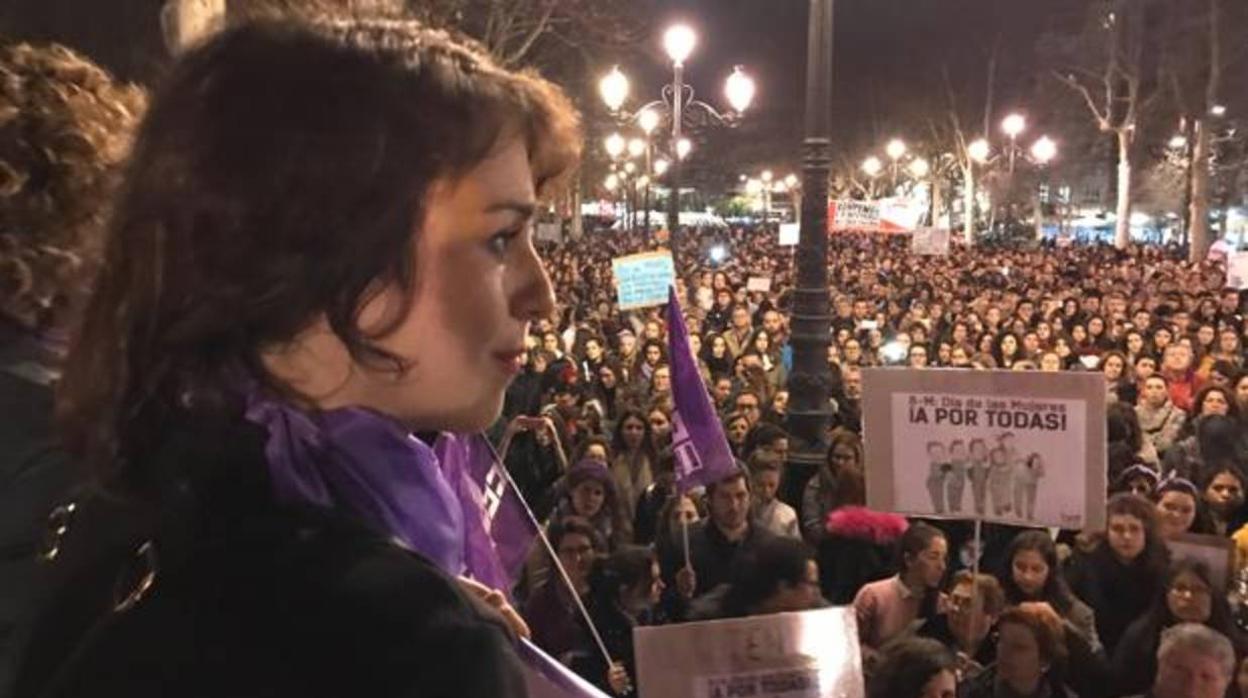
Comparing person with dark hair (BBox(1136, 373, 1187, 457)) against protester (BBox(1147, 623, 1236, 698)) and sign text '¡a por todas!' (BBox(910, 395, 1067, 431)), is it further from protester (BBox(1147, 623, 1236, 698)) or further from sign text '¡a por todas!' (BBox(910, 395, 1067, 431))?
protester (BBox(1147, 623, 1236, 698))

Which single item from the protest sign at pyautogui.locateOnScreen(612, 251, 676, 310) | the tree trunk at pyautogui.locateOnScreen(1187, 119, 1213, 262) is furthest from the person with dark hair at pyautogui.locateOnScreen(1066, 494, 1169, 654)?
the tree trunk at pyautogui.locateOnScreen(1187, 119, 1213, 262)

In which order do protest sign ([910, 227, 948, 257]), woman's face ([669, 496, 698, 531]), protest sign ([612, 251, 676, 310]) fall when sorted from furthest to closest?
protest sign ([910, 227, 948, 257]), protest sign ([612, 251, 676, 310]), woman's face ([669, 496, 698, 531])

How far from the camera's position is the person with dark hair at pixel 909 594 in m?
5.41

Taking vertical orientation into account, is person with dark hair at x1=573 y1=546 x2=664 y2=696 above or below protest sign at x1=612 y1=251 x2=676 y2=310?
below

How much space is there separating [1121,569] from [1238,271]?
12.6 m

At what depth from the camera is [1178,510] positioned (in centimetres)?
632

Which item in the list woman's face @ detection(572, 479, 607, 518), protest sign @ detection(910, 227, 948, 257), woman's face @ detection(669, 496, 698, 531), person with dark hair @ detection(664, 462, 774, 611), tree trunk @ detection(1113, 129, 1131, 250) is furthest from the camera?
tree trunk @ detection(1113, 129, 1131, 250)

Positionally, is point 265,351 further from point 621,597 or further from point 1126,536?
point 1126,536

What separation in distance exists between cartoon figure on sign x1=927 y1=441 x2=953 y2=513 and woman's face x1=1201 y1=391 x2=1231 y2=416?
4.87 meters

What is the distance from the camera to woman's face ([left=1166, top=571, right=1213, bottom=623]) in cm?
514

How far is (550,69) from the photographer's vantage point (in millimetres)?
26203

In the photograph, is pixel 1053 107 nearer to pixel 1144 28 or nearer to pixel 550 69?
pixel 1144 28

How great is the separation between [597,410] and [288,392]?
27.7ft

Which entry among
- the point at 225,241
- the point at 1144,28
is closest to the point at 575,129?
the point at 225,241
